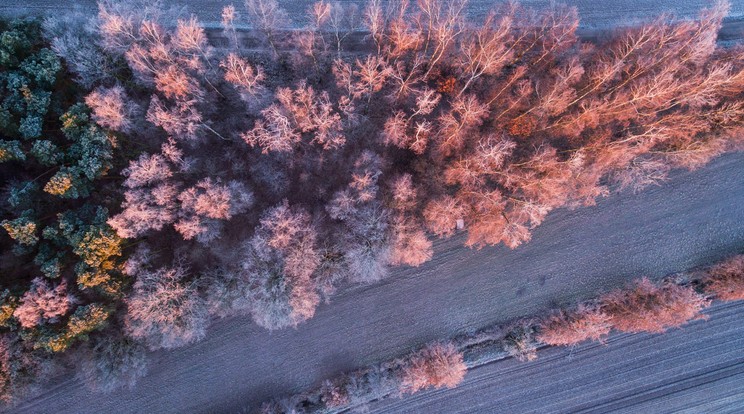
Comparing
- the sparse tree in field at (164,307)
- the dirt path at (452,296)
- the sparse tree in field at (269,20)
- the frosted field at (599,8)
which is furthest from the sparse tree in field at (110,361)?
the frosted field at (599,8)

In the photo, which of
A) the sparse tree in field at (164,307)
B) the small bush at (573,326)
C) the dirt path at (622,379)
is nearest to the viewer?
the sparse tree in field at (164,307)

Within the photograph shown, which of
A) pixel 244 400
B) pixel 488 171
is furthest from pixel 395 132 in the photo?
pixel 244 400

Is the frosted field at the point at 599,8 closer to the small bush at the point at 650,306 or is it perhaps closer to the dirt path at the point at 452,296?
the dirt path at the point at 452,296

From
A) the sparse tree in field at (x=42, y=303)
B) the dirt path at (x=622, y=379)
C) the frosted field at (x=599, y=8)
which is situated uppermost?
the frosted field at (x=599, y=8)

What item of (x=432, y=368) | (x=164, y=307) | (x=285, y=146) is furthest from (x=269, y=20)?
(x=432, y=368)

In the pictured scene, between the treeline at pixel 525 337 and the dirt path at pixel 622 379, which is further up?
the treeline at pixel 525 337

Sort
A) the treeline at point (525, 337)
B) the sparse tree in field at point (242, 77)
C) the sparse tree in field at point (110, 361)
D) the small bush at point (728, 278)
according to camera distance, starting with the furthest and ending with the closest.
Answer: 1. the small bush at point (728, 278)
2. the treeline at point (525, 337)
3. the sparse tree in field at point (110, 361)
4. the sparse tree in field at point (242, 77)

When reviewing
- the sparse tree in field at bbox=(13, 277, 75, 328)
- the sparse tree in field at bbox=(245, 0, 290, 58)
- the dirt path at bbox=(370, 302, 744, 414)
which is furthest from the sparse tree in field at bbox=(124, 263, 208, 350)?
the sparse tree in field at bbox=(245, 0, 290, 58)
